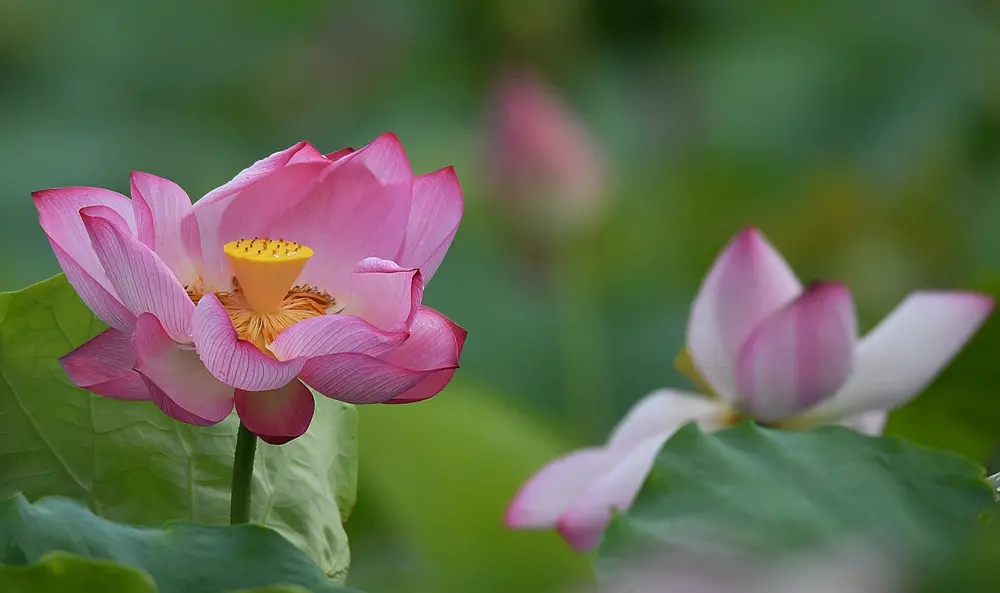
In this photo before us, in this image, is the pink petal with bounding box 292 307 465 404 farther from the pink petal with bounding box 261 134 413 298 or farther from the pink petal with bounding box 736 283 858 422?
the pink petal with bounding box 736 283 858 422

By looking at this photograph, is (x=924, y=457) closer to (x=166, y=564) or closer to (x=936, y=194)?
(x=166, y=564)

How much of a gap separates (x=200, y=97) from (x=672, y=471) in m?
1.95

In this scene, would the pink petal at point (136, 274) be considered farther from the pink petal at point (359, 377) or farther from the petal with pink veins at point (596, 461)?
the petal with pink veins at point (596, 461)

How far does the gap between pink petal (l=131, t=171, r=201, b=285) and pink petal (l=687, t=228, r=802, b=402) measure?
167mm

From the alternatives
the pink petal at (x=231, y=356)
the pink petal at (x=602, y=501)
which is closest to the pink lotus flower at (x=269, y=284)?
the pink petal at (x=231, y=356)

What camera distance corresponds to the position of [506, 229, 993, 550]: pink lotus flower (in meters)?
0.39

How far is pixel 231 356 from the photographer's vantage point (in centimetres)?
27

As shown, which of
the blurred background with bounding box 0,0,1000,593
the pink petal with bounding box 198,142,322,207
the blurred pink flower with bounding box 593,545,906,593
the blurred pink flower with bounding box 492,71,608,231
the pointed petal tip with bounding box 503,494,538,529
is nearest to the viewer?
the blurred pink flower with bounding box 593,545,906,593

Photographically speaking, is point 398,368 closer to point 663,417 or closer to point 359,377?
point 359,377

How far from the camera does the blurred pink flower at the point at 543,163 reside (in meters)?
0.94

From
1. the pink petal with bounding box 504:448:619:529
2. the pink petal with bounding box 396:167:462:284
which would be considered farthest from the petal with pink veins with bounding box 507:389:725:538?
the pink petal with bounding box 396:167:462:284

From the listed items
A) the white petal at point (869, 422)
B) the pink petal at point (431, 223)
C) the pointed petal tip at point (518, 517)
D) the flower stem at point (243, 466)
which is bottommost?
the pointed petal tip at point (518, 517)

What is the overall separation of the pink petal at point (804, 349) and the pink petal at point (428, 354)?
5.4 inches

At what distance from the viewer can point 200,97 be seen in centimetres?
215
